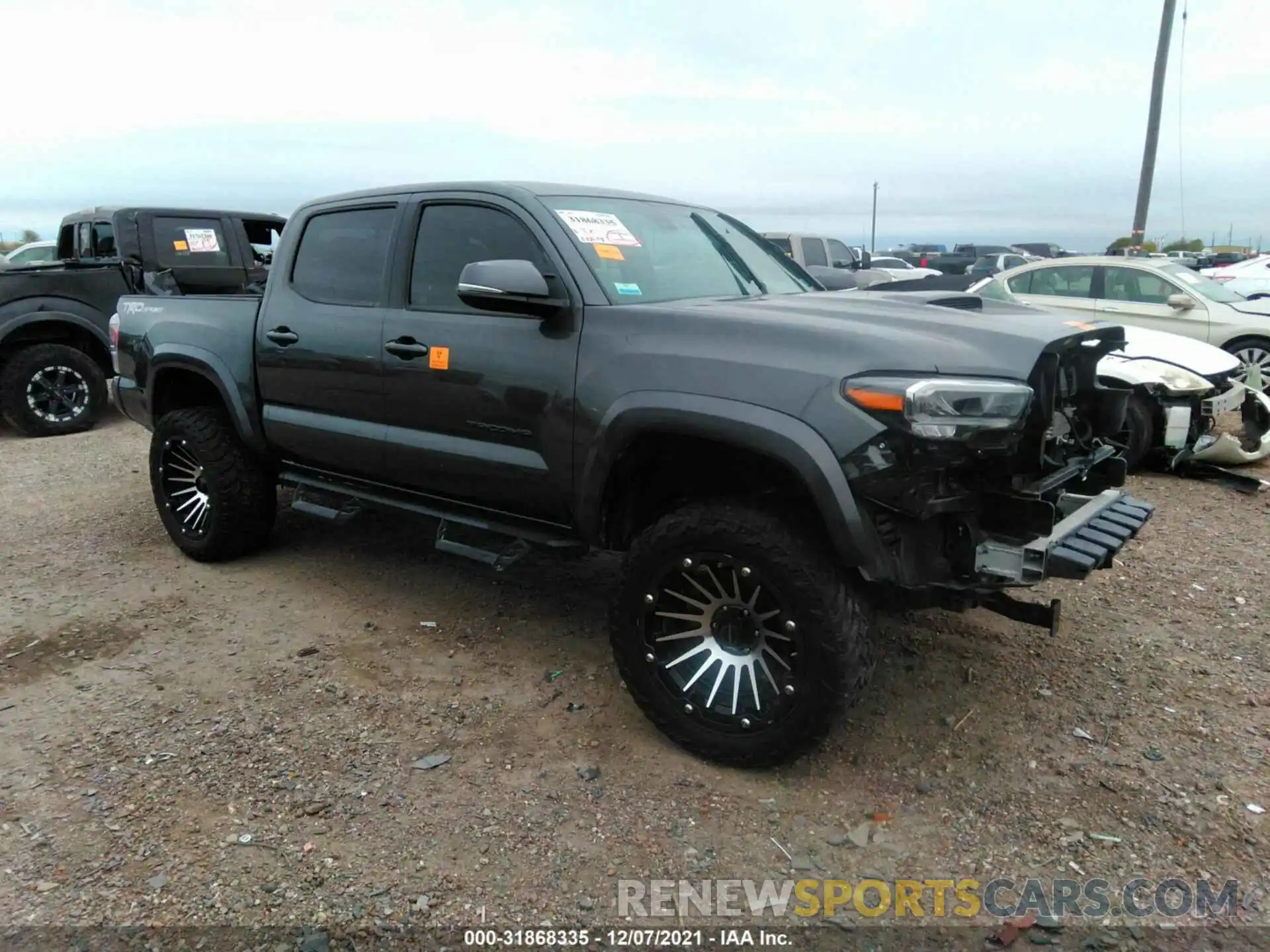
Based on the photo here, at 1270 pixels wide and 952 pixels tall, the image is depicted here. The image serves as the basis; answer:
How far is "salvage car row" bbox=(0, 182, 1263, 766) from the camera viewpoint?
8.62 feet

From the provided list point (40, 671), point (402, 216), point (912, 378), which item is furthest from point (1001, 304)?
point (40, 671)

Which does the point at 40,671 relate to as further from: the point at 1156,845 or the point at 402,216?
the point at 1156,845

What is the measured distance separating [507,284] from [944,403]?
1.47 m

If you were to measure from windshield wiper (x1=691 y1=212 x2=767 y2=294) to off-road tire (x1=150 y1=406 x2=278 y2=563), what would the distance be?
256 cm

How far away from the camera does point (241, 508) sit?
4.73 meters

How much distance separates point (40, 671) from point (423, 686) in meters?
1.60

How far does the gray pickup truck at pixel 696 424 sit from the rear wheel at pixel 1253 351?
6827 mm

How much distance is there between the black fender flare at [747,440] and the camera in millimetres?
2570

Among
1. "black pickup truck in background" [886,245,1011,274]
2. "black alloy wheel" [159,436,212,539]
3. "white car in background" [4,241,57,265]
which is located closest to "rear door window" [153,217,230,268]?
"black alloy wheel" [159,436,212,539]

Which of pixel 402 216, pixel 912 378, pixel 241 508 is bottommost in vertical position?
pixel 241 508

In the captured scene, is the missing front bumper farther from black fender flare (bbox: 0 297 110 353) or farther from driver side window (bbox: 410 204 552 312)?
black fender flare (bbox: 0 297 110 353)

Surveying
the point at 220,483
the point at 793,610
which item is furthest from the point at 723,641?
the point at 220,483

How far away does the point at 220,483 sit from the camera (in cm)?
466

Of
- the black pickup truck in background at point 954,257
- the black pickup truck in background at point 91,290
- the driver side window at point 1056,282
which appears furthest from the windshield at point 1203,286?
the black pickup truck in background at point 954,257
